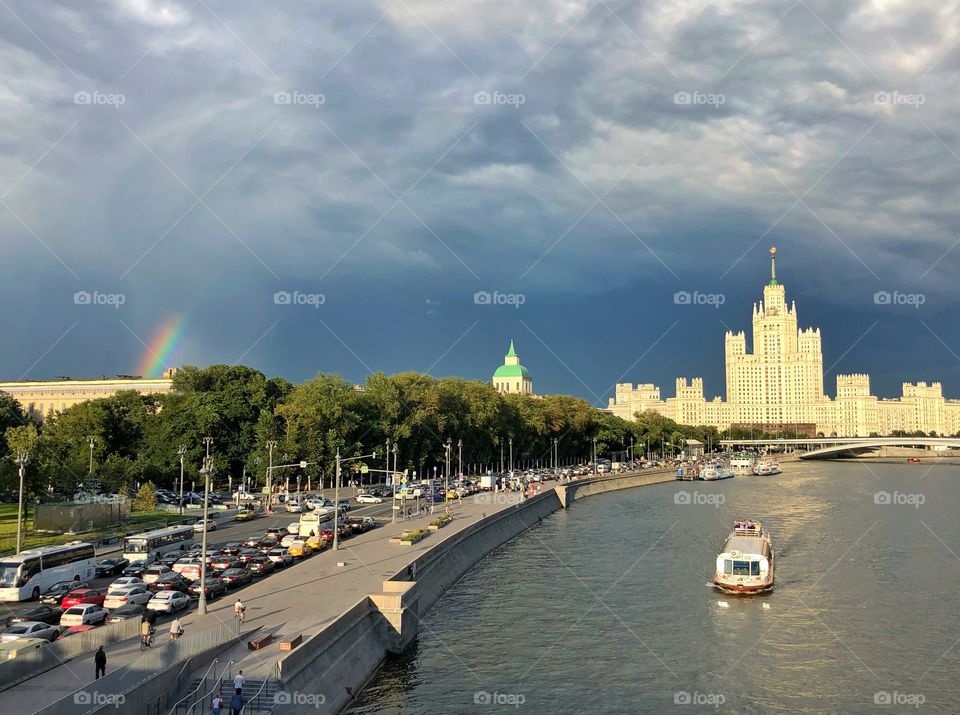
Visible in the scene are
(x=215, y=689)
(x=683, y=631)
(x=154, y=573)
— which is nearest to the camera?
(x=215, y=689)

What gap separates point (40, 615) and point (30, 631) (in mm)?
3810

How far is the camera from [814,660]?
30297 mm

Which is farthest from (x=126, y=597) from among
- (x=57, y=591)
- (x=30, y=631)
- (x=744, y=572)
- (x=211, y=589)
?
(x=744, y=572)

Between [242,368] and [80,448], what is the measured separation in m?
18.8

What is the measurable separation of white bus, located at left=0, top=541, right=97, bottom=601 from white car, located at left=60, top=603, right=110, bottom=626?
241 inches

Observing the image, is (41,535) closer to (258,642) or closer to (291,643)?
(258,642)

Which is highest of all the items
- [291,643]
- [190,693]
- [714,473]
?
[291,643]

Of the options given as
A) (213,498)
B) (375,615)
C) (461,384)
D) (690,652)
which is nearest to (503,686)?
(375,615)

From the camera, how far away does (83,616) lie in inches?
1069

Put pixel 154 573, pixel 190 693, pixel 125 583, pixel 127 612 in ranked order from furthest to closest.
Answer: pixel 154 573 < pixel 125 583 < pixel 127 612 < pixel 190 693

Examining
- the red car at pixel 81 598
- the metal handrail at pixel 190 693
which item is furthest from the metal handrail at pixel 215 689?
the red car at pixel 81 598

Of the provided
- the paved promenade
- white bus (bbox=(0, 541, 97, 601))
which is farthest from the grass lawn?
the paved promenade

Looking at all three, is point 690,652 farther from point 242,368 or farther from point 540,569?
point 242,368

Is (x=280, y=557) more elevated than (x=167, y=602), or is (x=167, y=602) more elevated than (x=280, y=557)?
(x=280, y=557)
